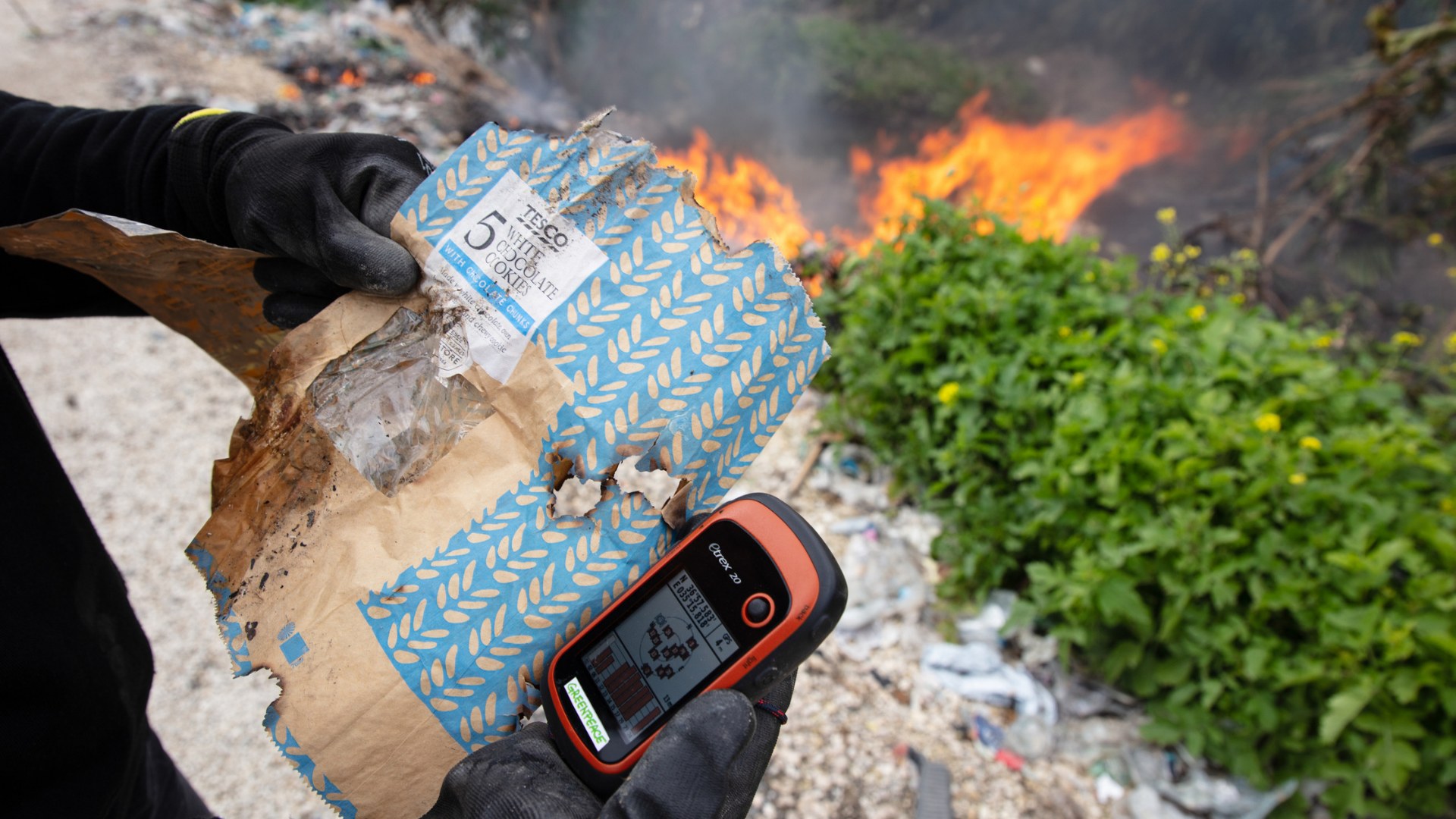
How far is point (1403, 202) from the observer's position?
5.48 metres

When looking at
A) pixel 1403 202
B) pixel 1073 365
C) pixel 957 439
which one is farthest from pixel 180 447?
pixel 1403 202

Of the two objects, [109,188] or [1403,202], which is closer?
[109,188]

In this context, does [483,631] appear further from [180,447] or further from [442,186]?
[180,447]

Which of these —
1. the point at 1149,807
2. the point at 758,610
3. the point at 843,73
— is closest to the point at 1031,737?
the point at 1149,807

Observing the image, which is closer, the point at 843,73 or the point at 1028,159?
the point at 1028,159

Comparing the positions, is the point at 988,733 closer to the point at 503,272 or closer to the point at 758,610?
the point at 758,610

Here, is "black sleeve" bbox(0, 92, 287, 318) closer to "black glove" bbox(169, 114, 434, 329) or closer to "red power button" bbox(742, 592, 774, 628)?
"black glove" bbox(169, 114, 434, 329)

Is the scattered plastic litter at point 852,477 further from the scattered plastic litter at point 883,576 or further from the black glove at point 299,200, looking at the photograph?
the black glove at point 299,200

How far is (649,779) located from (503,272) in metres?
0.84

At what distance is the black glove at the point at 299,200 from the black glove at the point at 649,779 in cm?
81

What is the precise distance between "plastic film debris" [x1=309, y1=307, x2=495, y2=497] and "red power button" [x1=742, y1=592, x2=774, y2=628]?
1.78ft

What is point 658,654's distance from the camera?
1.09m

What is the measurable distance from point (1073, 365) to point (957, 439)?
0.55 metres

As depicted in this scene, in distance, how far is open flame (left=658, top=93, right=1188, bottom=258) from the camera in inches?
289
